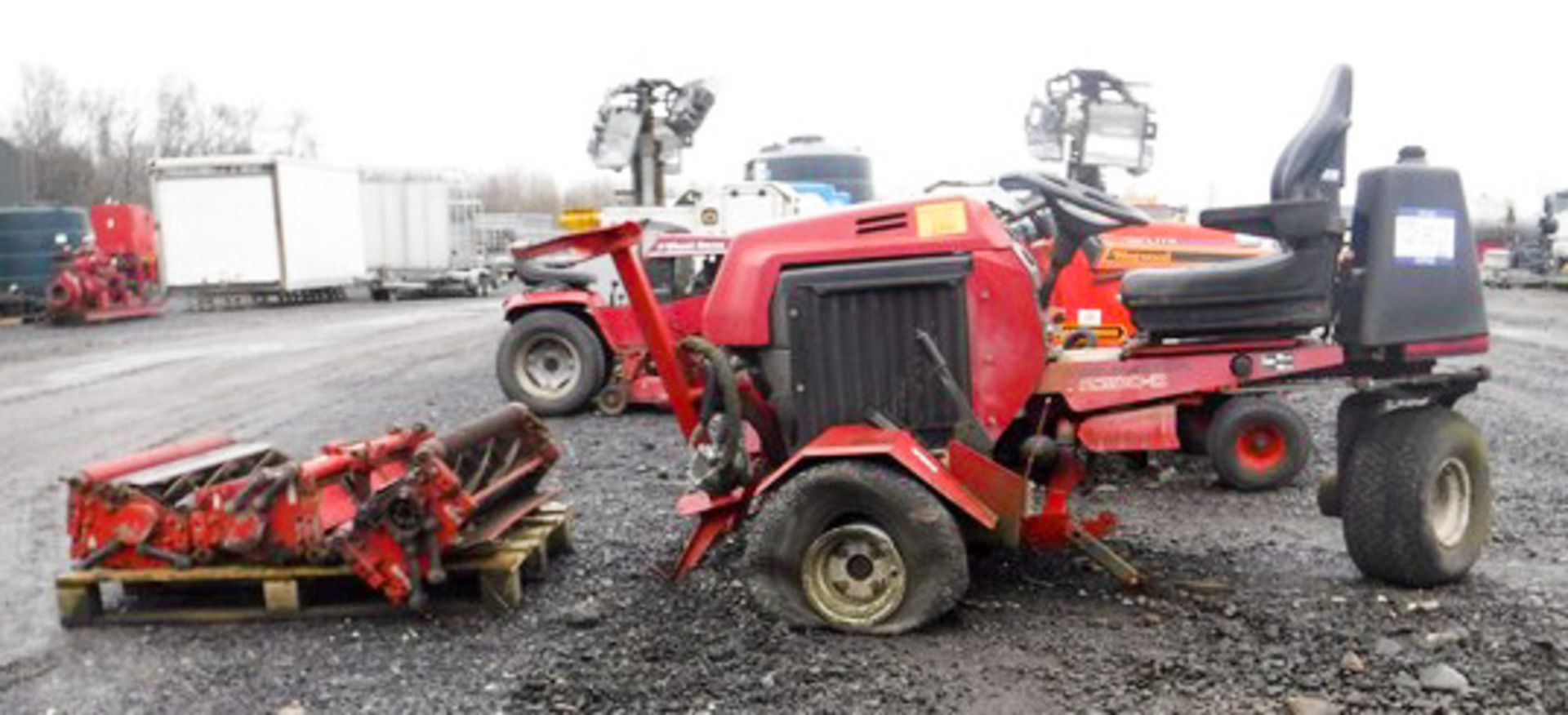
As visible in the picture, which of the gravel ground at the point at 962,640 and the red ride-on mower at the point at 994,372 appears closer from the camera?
the gravel ground at the point at 962,640

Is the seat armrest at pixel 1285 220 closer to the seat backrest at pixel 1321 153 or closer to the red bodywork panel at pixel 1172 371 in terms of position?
the seat backrest at pixel 1321 153

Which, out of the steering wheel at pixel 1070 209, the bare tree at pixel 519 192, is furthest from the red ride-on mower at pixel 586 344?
the bare tree at pixel 519 192

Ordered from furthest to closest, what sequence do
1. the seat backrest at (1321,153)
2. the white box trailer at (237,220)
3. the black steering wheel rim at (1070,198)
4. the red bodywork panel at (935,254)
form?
the white box trailer at (237,220)
the black steering wheel rim at (1070,198)
the red bodywork panel at (935,254)
the seat backrest at (1321,153)

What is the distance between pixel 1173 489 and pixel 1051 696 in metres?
3.45

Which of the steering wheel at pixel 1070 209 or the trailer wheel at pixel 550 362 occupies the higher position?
the steering wheel at pixel 1070 209

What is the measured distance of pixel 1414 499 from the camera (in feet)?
16.0

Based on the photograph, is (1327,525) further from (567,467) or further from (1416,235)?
(567,467)

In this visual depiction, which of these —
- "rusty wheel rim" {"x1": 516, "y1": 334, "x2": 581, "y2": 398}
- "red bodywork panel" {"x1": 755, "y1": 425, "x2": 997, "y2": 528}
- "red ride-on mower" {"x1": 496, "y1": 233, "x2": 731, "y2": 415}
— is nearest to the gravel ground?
"red bodywork panel" {"x1": 755, "y1": 425, "x2": 997, "y2": 528}

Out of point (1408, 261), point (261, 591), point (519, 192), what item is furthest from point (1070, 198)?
point (519, 192)

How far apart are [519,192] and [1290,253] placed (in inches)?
3265

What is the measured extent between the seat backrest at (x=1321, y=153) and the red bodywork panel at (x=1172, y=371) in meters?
0.56

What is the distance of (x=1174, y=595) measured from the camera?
5.10m

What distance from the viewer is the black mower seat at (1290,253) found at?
15.8ft

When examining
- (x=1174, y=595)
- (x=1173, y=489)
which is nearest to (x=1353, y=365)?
(x=1174, y=595)
